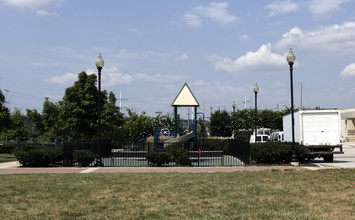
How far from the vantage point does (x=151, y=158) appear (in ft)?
66.3

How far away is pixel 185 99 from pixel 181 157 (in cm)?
1241

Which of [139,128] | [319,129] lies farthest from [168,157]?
[139,128]

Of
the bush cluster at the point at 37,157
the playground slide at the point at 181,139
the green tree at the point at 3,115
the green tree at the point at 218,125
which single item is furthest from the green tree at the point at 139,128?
the bush cluster at the point at 37,157

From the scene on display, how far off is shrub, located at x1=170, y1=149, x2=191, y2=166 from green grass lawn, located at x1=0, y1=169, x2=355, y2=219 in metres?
6.32

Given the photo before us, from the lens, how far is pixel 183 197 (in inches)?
392

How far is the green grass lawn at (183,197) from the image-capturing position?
8.17 m

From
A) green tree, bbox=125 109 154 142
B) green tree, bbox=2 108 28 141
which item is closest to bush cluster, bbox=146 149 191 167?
green tree, bbox=125 109 154 142

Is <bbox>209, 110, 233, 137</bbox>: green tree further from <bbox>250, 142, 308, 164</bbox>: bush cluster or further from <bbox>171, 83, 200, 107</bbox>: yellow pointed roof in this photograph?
<bbox>250, 142, 308, 164</bbox>: bush cluster

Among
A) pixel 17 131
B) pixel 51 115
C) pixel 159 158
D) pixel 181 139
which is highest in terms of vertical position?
pixel 51 115

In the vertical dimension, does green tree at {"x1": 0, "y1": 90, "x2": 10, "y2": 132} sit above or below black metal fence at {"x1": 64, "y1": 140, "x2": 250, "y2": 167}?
above

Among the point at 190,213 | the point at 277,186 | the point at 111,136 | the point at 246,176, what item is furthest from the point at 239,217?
the point at 111,136

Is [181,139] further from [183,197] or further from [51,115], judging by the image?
[51,115]

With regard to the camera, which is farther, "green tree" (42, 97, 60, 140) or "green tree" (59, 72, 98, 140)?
"green tree" (42, 97, 60, 140)

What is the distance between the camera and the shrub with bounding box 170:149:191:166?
2022 centimetres
